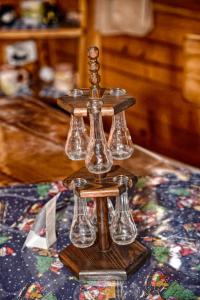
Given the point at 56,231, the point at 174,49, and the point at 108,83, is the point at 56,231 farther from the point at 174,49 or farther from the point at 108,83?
the point at 108,83

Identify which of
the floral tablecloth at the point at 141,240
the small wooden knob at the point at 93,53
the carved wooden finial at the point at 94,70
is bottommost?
the floral tablecloth at the point at 141,240

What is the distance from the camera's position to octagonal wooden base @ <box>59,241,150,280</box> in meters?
1.11

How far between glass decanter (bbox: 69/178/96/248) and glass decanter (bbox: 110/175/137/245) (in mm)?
49

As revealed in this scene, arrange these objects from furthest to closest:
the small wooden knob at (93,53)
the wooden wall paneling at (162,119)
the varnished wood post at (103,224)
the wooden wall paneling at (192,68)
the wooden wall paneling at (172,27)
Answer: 1. the wooden wall paneling at (162,119)
2. the wooden wall paneling at (172,27)
3. the wooden wall paneling at (192,68)
4. the varnished wood post at (103,224)
5. the small wooden knob at (93,53)

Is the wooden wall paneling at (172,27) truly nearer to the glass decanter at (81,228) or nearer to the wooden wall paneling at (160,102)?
the wooden wall paneling at (160,102)

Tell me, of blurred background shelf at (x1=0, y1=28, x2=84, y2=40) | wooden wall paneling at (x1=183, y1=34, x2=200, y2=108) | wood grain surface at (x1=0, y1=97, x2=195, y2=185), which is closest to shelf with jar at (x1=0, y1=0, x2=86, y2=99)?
blurred background shelf at (x1=0, y1=28, x2=84, y2=40)

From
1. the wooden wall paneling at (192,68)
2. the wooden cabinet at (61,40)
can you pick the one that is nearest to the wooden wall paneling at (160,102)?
the wooden cabinet at (61,40)

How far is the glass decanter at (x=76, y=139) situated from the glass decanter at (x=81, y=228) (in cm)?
10

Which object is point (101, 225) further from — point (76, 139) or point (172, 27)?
point (172, 27)

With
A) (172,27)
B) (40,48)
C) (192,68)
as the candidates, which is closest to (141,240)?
(192,68)

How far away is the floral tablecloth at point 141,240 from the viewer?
1092mm

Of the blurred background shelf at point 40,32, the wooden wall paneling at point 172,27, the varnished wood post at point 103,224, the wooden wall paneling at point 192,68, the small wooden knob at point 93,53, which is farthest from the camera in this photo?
the blurred background shelf at point 40,32

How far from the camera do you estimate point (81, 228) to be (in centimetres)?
115

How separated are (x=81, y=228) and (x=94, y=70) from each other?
349 mm
